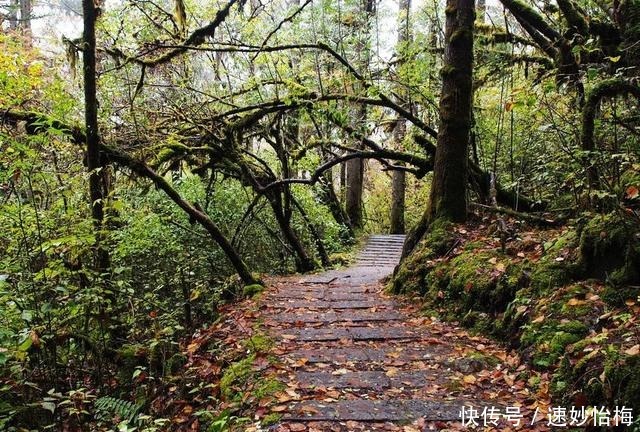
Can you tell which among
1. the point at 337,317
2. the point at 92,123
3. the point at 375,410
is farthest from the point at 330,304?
the point at 92,123

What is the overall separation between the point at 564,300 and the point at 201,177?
7.26 metres

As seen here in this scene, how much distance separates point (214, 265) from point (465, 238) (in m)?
4.66

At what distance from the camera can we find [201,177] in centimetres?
959

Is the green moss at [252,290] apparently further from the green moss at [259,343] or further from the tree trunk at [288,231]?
the tree trunk at [288,231]

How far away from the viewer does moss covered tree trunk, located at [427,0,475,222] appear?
7.37 meters

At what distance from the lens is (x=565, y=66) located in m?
6.41

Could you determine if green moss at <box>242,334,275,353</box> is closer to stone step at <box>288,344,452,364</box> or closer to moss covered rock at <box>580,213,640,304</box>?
stone step at <box>288,344,452,364</box>

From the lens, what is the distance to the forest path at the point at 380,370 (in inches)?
131

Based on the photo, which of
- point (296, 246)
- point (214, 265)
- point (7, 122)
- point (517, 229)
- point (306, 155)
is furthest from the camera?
point (306, 155)

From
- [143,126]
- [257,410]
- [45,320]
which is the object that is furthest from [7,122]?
[257,410]

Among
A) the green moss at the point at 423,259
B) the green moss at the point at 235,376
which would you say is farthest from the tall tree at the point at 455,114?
the green moss at the point at 235,376

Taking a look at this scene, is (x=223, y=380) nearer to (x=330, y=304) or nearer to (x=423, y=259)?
(x=330, y=304)

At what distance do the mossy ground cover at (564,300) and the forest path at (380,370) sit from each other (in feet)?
0.95

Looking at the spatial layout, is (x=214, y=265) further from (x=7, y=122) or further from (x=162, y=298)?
(x=7, y=122)
